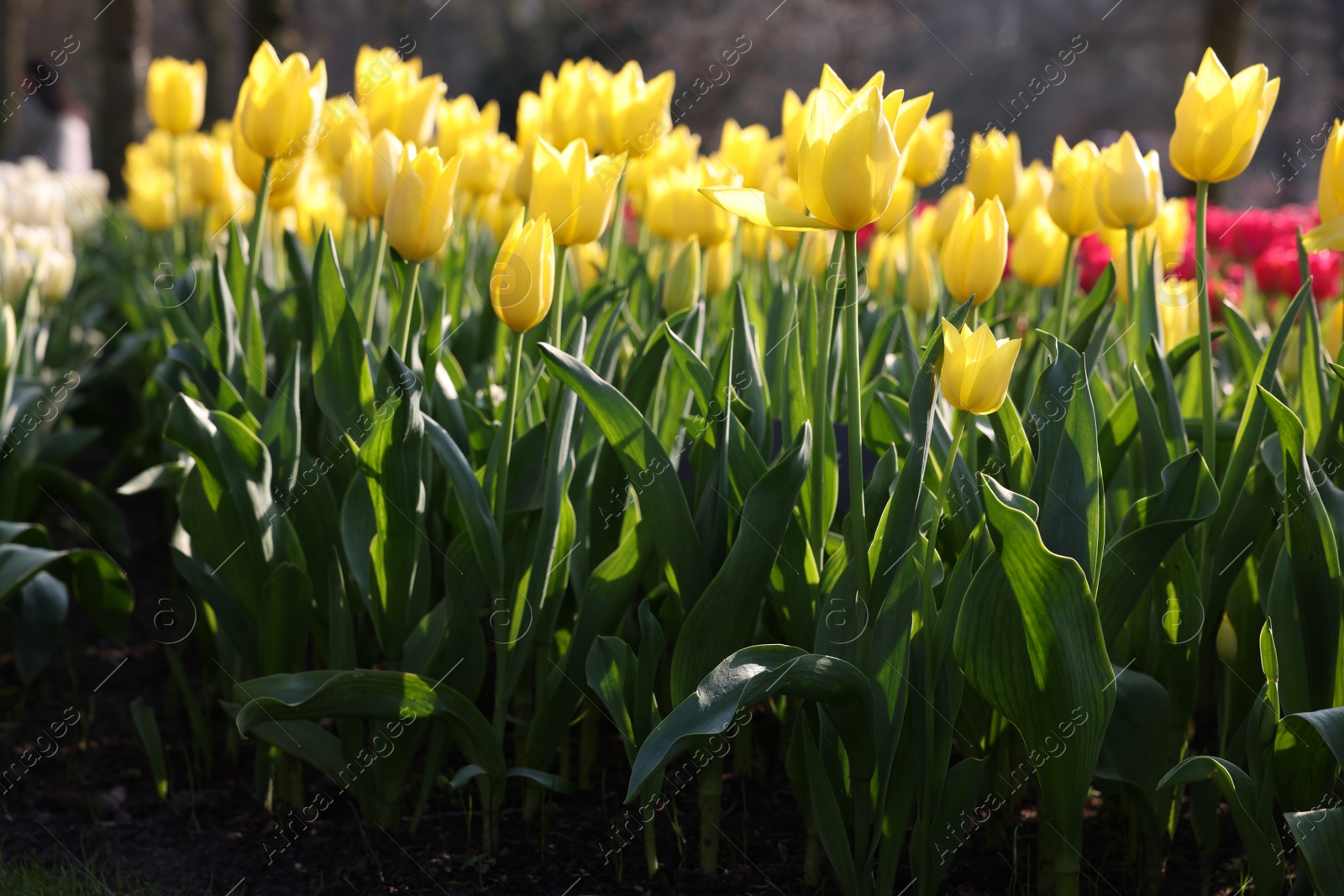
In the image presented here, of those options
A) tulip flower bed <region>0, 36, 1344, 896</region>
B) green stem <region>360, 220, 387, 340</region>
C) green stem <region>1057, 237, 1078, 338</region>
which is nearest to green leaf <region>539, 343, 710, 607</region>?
tulip flower bed <region>0, 36, 1344, 896</region>

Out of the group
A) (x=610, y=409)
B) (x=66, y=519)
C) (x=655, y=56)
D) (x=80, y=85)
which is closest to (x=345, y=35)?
(x=80, y=85)

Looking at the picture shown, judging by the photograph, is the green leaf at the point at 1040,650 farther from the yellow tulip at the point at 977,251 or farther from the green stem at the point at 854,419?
the yellow tulip at the point at 977,251

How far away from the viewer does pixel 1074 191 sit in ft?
6.64

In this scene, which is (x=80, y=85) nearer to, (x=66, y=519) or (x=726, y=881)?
(x=66, y=519)

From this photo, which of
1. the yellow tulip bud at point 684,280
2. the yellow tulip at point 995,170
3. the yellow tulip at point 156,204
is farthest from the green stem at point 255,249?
the yellow tulip at point 156,204

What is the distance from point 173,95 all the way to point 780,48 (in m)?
19.6

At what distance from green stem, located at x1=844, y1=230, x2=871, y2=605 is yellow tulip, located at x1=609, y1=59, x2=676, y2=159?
79 cm

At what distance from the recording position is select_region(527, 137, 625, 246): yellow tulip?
159cm

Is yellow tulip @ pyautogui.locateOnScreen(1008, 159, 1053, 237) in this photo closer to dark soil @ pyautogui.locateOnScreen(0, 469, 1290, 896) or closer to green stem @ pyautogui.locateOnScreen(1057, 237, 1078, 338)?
green stem @ pyautogui.locateOnScreen(1057, 237, 1078, 338)

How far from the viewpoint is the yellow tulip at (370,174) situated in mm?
1839

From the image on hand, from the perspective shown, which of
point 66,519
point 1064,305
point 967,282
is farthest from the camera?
point 66,519

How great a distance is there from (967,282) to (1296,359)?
770mm

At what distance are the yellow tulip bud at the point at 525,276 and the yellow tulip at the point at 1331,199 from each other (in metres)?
0.97

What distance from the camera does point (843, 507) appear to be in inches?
73.2
